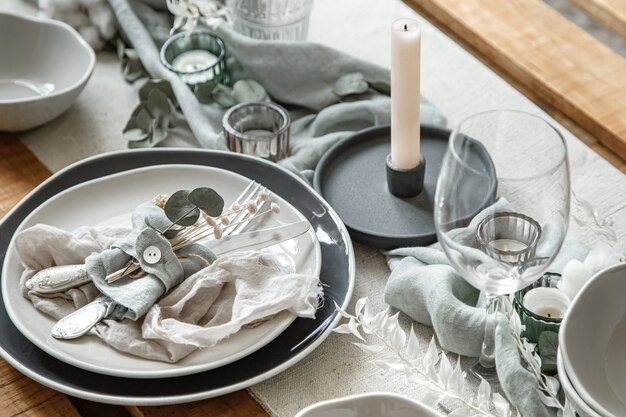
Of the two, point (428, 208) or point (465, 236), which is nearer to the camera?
point (465, 236)

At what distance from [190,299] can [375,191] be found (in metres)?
0.30

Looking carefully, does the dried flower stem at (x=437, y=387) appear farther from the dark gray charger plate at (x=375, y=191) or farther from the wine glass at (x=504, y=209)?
the dark gray charger plate at (x=375, y=191)

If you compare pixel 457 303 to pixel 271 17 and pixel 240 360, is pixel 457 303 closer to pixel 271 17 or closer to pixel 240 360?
pixel 240 360

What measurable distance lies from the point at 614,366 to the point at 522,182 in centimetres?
18

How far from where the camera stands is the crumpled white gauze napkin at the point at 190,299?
86 cm

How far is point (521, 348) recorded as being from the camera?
80 centimetres

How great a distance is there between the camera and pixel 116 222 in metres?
1.03

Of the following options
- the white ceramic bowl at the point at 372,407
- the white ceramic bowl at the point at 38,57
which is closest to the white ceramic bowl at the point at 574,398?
the white ceramic bowl at the point at 372,407

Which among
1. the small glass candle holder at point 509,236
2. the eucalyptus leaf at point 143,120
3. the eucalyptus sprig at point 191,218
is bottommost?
the eucalyptus leaf at point 143,120

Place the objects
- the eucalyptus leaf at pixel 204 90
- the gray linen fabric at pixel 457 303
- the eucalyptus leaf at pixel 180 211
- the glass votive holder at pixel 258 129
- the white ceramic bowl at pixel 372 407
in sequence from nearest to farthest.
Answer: the white ceramic bowl at pixel 372 407 → the gray linen fabric at pixel 457 303 → the eucalyptus leaf at pixel 180 211 → the glass votive holder at pixel 258 129 → the eucalyptus leaf at pixel 204 90

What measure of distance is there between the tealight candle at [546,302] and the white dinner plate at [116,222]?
21cm

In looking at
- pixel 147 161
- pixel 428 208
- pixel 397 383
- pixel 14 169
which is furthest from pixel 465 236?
pixel 14 169

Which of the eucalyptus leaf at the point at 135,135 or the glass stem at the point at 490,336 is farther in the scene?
the eucalyptus leaf at the point at 135,135

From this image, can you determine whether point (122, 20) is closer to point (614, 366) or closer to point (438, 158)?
point (438, 158)
